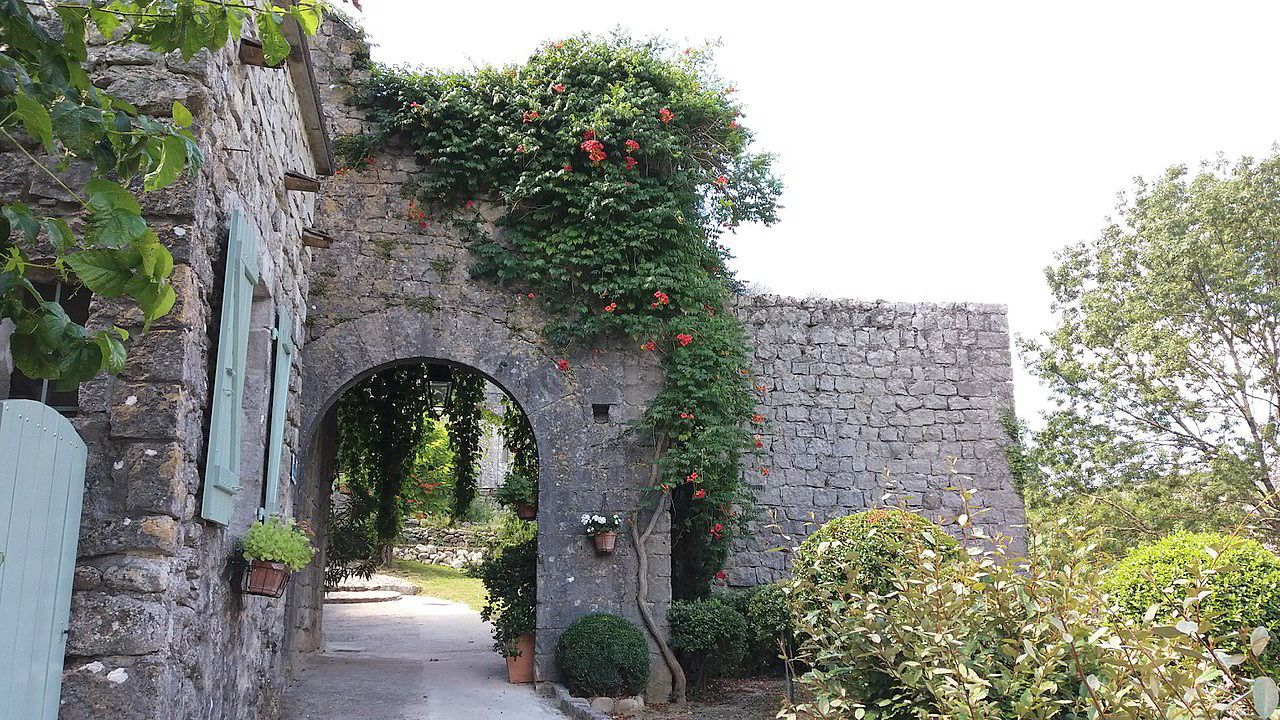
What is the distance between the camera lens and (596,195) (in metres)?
6.95

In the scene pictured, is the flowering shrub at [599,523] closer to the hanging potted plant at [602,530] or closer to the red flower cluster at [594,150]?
the hanging potted plant at [602,530]

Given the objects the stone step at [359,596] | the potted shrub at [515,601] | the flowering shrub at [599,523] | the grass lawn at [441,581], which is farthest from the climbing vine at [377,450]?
the grass lawn at [441,581]

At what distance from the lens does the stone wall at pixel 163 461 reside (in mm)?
3123

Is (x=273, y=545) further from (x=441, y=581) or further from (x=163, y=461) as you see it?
(x=441, y=581)

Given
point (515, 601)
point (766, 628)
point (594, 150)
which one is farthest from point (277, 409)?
point (766, 628)

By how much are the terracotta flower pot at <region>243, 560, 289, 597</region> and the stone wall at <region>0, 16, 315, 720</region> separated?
9 cm

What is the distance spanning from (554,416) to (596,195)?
172 cm

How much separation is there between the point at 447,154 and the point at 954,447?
18.2ft

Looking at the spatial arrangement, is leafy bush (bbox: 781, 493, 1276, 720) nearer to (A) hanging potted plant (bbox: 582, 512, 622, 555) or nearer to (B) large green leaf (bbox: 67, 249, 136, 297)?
(B) large green leaf (bbox: 67, 249, 136, 297)

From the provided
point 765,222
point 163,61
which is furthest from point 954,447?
point 163,61

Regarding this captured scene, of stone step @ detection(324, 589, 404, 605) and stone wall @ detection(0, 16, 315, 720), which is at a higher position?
stone wall @ detection(0, 16, 315, 720)

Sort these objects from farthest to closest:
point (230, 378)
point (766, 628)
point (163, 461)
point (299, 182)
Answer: point (766, 628), point (299, 182), point (230, 378), point (163, 461)

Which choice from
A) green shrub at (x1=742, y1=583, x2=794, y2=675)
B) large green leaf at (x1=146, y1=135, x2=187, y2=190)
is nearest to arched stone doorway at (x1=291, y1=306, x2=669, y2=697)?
green shrub at (x1=742, y1=583, x2=794, y2=675)

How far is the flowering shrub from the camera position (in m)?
6.62
